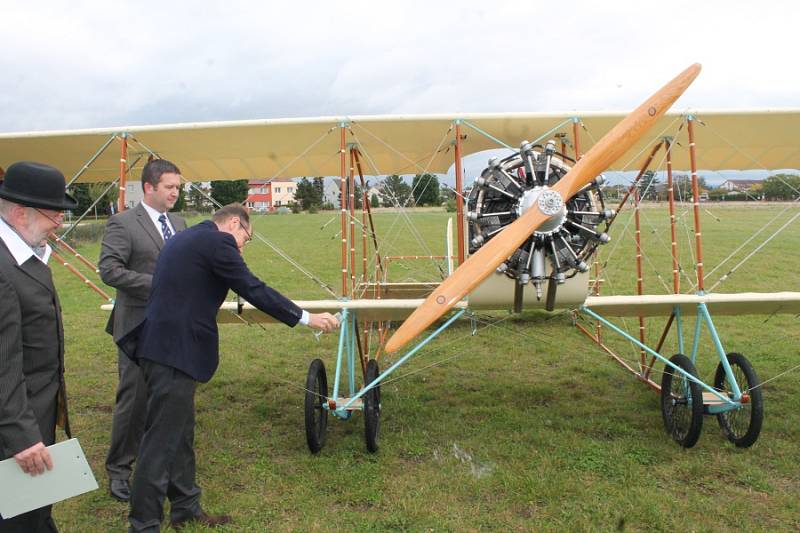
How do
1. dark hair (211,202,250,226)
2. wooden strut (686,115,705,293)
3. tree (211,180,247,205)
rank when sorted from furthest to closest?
tree (211,180,247,205) → wooden strut (686,115,705,293) → dark hair (211,202,250,226)

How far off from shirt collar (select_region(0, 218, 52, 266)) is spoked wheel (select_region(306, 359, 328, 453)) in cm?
268

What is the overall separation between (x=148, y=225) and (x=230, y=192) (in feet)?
89.1

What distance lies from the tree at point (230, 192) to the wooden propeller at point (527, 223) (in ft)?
71.0

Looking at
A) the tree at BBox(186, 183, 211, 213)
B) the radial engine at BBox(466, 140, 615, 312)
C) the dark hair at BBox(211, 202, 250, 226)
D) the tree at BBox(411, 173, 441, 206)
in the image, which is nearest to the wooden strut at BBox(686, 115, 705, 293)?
the radial engine at BBox(466, 140, 615, 312)

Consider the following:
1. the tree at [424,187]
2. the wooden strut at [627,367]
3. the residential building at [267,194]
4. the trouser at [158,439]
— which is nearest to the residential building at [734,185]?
the wooden strut at [627,367]

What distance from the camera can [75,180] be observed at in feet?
21.4

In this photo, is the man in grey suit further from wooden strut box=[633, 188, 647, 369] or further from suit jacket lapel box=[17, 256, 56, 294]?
wooden strut box=[633, 188, 647, 369]

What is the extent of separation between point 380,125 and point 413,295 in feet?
12.2

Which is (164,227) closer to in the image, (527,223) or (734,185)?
(527,223)

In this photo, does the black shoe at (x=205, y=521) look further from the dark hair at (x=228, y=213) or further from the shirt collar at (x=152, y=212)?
the shirt collar at (x=152, y=212)

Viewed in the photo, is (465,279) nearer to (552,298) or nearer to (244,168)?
(552,298)

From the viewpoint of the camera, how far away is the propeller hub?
3916mm

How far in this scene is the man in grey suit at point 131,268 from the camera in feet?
12.7

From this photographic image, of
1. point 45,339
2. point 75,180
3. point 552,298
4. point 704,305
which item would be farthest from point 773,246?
point 45,339
